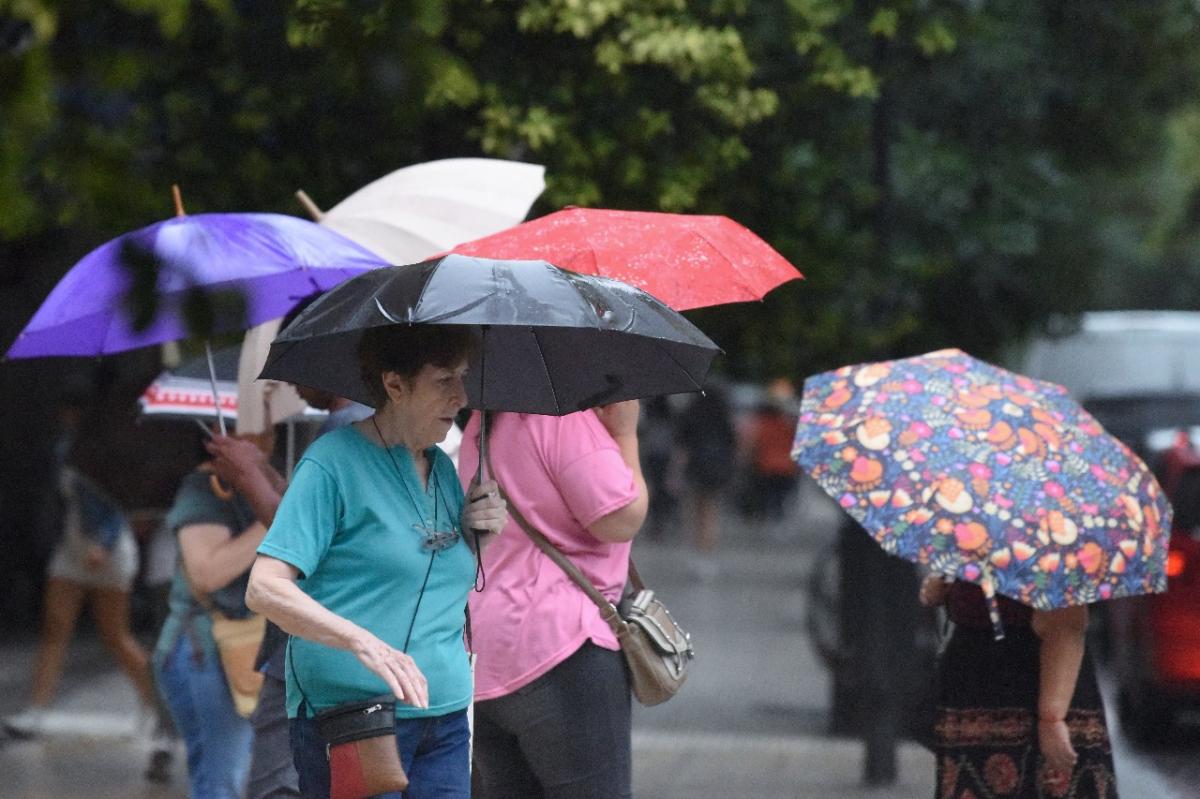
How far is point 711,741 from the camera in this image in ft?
32.7

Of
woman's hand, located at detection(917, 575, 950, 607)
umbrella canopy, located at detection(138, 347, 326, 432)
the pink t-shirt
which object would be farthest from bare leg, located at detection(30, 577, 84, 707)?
the pink t-shirt

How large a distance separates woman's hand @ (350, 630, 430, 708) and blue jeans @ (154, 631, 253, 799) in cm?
201

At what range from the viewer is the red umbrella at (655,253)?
4848 mm

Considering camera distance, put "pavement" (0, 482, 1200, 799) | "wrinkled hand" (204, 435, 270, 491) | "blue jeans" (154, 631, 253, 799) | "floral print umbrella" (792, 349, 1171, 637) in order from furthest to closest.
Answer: "pavement" (0, 482, 1200, 799), "blue jeans" (154, 631, 253, 799), "wrinkled hand" (204, 435, 270, 491), "floral print umbrella" (792, 349, 1171, 637)

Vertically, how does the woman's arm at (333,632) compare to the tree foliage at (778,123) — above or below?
below

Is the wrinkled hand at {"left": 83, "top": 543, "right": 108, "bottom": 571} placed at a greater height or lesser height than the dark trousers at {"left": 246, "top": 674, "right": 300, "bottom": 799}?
greater

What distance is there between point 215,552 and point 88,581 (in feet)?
15.2

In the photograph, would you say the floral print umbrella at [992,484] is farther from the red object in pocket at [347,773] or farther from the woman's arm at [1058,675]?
the red object in pocket at [347,773]

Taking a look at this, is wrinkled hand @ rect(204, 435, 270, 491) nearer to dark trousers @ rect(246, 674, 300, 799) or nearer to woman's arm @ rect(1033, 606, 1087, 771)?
dark trousers @ rect(246, 674, 300, 799)

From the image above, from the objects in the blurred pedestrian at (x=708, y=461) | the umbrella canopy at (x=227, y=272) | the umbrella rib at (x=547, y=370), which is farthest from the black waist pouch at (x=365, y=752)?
the blurred pedestrian at (x=708, y=461)

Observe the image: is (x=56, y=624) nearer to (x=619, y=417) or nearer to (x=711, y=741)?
(x=711, y=741)

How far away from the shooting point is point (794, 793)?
28.0 ft

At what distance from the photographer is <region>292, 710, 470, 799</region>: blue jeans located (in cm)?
394

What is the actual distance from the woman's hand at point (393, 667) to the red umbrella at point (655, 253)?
1404mm
